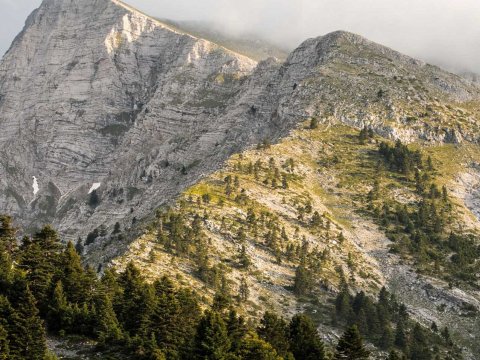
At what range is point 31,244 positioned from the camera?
92688 millimetres

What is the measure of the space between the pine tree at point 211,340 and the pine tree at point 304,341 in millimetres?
11225

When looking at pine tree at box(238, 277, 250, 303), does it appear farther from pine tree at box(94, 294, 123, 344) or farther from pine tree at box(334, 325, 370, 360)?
pine tree at box(334, 325, 370, 360)

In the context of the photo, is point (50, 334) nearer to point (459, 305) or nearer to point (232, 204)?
point (232, 204)

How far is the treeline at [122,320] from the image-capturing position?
67062 mm

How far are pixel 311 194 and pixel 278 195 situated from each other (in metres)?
12.1

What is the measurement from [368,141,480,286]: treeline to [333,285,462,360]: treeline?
22.9 m

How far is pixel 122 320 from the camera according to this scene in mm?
81500

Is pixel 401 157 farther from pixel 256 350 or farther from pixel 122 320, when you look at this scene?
pixel 256 350

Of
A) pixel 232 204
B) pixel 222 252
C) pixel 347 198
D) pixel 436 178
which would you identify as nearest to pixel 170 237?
pixel 222 252

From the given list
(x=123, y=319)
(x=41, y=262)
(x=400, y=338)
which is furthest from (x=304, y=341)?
(x=400, y=338)

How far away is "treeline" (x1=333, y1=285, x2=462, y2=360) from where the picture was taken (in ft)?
362

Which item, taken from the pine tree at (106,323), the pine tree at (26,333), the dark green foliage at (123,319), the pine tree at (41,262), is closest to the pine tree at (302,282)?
the dark green foliage at (123,319)

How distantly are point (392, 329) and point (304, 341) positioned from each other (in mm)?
46655

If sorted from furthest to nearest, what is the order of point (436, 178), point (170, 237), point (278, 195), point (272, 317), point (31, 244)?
1. point (436, 178)
2. point (278, 195)
3. point (170, 237)
4. point (31, 244)
5. point (272, 317)
